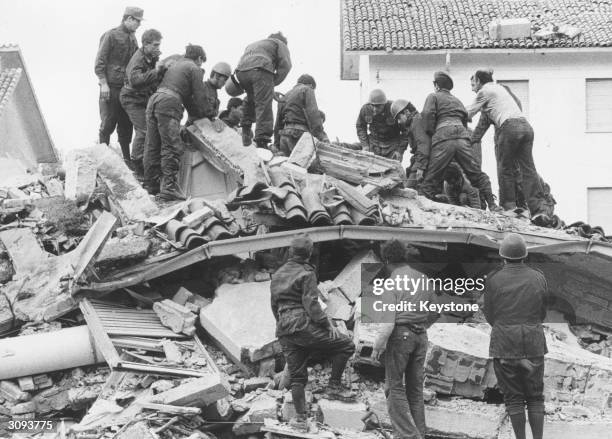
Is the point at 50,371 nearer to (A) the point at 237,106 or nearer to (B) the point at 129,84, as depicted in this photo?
(B) the point at 129,84

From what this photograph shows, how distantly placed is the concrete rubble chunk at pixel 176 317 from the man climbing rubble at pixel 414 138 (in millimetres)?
3937

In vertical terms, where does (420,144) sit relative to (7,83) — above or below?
Result: below

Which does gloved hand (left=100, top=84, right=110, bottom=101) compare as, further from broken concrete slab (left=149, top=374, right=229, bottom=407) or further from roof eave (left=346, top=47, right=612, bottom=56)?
roof eave (left=346, top=47, right=612, bottom=56)

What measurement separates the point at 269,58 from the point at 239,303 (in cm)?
425

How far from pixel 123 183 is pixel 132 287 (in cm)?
215

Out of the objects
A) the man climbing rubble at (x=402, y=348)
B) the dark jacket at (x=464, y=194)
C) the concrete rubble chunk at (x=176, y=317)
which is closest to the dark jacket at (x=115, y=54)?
the concrete rubble chunk at (x=176, y=317)

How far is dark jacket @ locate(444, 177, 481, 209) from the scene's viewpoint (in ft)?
41.1

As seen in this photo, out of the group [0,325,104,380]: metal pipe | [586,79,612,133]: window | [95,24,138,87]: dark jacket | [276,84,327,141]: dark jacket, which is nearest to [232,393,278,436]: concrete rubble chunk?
[0,325,104,380]: metal pipe

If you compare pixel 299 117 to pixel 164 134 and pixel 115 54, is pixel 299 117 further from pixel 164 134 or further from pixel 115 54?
pixel 115 54

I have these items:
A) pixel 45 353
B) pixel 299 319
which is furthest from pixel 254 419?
pixel 45 353

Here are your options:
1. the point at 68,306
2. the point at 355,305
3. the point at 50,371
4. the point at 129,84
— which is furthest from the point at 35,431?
the point at 129,84

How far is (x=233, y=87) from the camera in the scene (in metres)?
13.5

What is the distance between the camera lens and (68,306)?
33.0 feet

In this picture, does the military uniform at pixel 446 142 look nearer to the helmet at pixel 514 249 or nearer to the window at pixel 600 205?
the helmet at pixel 514 249
